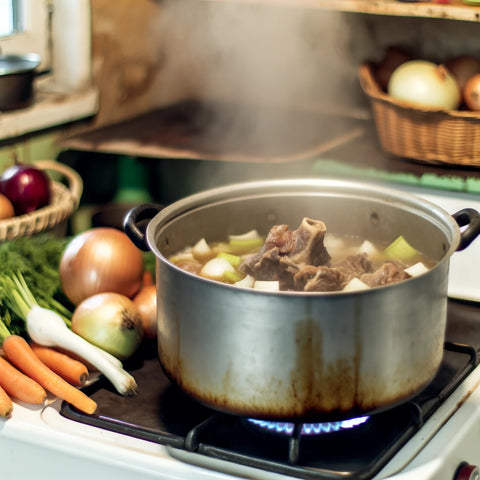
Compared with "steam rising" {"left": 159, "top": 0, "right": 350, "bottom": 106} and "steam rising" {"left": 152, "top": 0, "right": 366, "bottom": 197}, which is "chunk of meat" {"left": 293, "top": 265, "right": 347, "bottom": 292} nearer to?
"steam rising" {"left": 152, "top": 0, "right": 366, "bottom": 197}

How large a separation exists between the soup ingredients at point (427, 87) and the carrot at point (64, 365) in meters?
0.82

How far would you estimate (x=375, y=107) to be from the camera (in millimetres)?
1626

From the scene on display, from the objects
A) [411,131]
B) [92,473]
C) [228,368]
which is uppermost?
[411,131]

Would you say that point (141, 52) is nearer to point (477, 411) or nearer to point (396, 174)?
point (396, 174)

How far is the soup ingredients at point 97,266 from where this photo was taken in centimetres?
130

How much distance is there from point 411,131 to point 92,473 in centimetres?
91

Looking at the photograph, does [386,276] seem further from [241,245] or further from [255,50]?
[255,50]

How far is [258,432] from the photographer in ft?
3.34

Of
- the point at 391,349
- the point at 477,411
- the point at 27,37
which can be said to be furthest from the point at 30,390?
the point at 27,37

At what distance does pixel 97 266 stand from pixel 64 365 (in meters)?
0.20

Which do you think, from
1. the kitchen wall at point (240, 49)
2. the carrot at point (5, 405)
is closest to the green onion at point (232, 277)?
→ the carrot at point (5, 405)

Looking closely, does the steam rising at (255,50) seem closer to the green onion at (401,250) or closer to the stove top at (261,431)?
the green onion at (401,250)

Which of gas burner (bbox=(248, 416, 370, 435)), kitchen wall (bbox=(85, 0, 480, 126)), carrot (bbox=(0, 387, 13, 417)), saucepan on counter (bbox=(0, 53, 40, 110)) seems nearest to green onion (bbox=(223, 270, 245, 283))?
gas burner (bbox=(248, 416, 370, 435))

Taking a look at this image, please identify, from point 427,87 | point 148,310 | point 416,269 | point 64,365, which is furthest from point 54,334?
point 427,87
